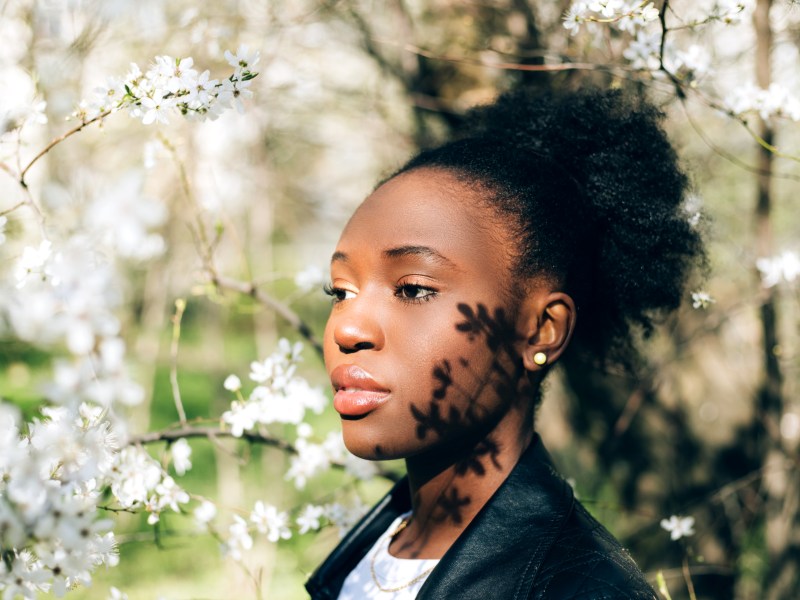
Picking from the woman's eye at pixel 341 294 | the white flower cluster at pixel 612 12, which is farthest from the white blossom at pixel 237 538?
the white flower cluster at pixel 612 12

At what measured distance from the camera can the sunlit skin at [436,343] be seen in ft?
5.10

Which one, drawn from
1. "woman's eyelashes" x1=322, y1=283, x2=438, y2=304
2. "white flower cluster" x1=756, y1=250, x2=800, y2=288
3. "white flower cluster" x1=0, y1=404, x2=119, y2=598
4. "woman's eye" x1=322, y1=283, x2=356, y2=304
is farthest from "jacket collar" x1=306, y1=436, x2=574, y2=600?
"white flower cluster" x1=756, y1=250, x2=800, y2=288

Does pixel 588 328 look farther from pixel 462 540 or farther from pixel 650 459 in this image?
pixel 650 459

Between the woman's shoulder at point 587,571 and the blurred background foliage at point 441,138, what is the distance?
902 mm

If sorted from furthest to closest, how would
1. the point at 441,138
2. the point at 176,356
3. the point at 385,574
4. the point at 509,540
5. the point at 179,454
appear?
the point at 441,138 < the point at 176,356 < the point at 179,454 < the point at 385,574 < the point at 509,540

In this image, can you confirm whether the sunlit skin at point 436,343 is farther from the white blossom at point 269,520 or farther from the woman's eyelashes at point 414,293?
the white blossom at point 269,520

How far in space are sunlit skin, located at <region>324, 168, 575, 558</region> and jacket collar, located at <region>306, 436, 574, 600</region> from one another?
0.07 meters

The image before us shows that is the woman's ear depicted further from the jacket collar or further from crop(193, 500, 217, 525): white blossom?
crop(193, 500, 217, 525): white blossom

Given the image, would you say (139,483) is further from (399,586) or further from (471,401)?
(471,401)

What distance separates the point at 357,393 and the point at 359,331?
0.14m

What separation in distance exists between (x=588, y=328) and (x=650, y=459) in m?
1.82

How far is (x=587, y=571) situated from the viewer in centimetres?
138

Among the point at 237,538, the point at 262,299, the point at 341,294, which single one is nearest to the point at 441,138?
the point at 262,299

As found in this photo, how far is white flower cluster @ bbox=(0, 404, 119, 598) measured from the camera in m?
0.98
